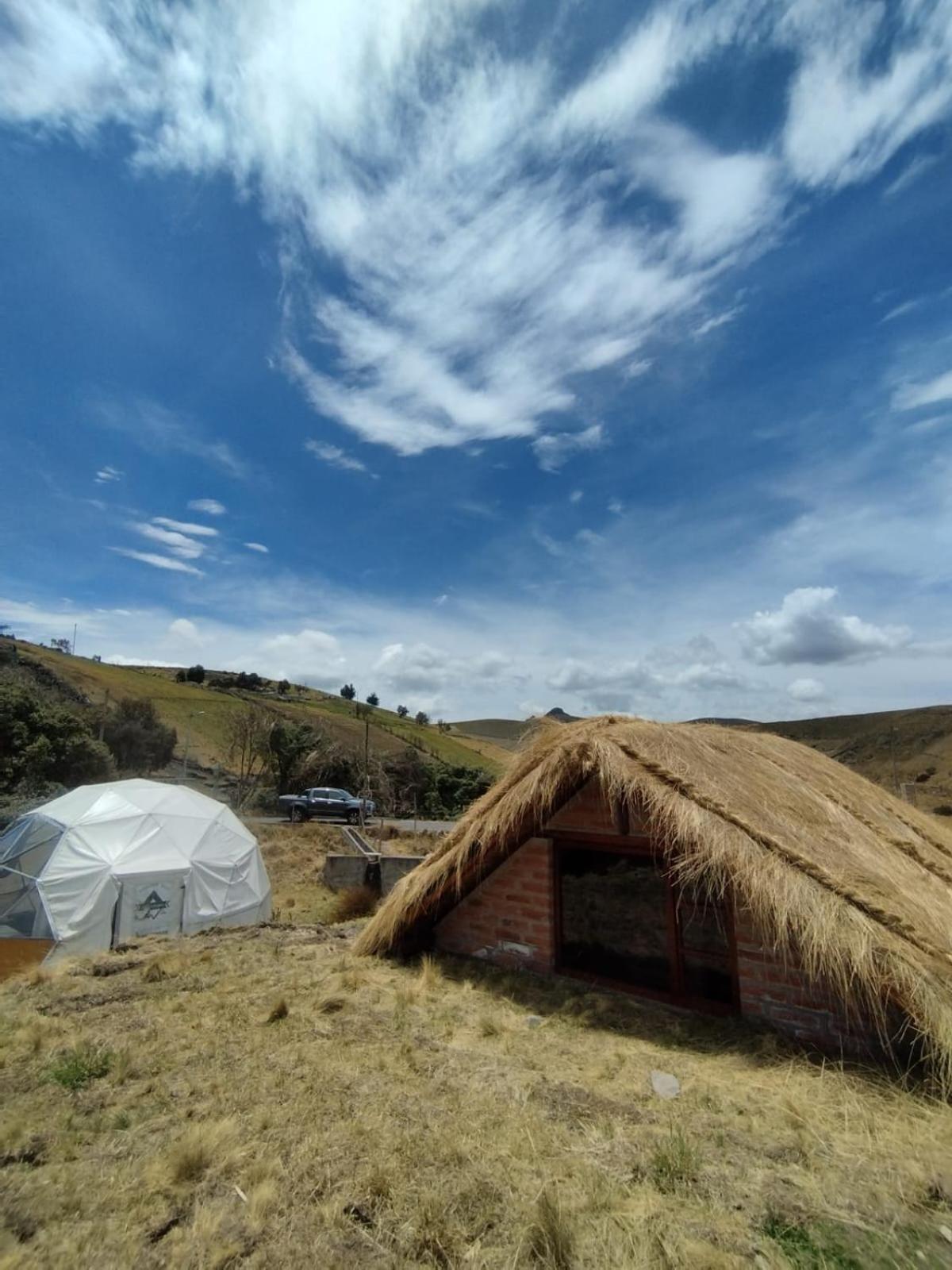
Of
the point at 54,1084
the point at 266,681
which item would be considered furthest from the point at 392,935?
the point at 266,681

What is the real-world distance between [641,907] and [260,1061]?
6654mm

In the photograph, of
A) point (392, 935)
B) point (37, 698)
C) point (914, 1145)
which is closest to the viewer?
point (914, 1145)

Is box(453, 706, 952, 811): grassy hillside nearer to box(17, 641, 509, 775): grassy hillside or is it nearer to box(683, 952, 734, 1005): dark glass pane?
box(17, 641, 509, 775): grassy hillside

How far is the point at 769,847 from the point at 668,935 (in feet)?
6.15

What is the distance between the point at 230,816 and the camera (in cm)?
1506

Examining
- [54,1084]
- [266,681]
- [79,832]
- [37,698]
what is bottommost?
[54,1084]

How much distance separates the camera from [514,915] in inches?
270

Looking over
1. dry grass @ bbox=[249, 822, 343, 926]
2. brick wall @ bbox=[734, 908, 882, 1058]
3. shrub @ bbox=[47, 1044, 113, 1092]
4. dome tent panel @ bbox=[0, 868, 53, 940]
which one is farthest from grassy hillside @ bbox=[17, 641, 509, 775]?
shrub @ bbox=[47, 1044, 113, 1092]

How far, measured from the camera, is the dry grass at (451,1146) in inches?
104

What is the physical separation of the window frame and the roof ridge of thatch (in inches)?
25.8

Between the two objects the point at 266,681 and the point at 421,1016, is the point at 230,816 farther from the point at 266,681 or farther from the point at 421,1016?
the point at 266,681

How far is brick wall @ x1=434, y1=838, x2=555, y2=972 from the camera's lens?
663 centimetres

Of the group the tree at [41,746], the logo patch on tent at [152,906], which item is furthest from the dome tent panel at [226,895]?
the tree at [41,746]

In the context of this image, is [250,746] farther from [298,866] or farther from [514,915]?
[514,915]
